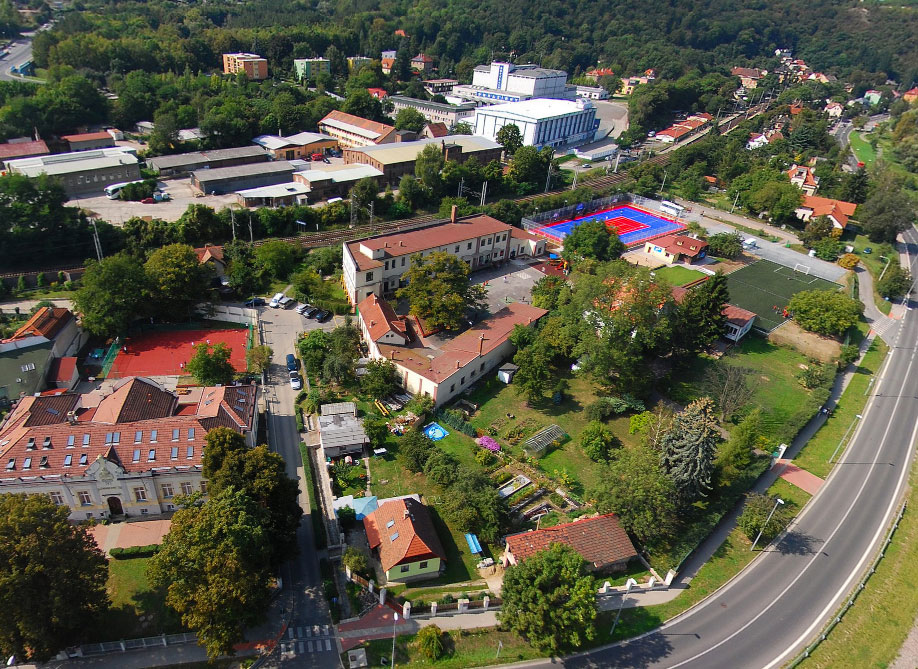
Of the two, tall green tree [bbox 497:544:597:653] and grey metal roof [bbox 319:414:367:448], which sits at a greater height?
tall green tree [bbox 497:544:597:653]

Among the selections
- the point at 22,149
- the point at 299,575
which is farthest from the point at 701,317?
the point at 22,149

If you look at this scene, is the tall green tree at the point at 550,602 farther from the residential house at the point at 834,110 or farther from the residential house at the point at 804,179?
the residential house at the point at 834,110

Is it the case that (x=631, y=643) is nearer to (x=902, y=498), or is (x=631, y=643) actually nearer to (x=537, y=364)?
(x=537, y=364)

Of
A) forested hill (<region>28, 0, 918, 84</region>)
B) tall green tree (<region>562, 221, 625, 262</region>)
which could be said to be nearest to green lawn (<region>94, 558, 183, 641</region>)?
tall green tree (<region>562, 221, 625, 262</region>)

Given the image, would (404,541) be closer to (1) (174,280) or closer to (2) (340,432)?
(2) (340,432)

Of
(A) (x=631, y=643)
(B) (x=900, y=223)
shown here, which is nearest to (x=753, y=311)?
(B) (x=900, y=223)

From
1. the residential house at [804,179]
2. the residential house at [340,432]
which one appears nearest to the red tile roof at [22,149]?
the residential house at [340,432]

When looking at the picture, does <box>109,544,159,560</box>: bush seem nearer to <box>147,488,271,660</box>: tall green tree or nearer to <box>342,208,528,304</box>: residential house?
<box>147,488,271,660</box>: tall green tree
